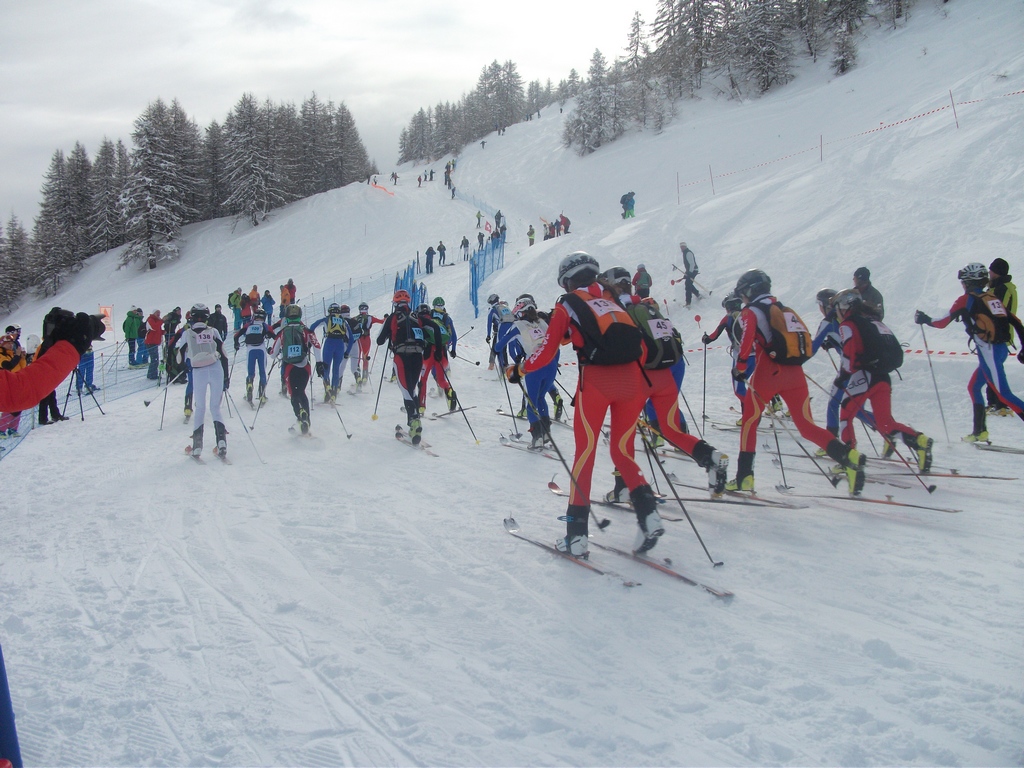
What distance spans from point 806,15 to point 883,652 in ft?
182

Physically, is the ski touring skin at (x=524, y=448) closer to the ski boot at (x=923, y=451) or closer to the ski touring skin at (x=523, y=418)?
the ski touring skin at (x=523, y=418)

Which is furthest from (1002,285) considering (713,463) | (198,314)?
(198,314)

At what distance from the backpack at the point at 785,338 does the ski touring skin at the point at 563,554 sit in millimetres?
2688

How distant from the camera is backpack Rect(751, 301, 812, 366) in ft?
18.3

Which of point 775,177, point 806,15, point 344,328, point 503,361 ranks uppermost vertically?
point 806,15

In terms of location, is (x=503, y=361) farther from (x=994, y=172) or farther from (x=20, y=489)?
(x=994, y=172)

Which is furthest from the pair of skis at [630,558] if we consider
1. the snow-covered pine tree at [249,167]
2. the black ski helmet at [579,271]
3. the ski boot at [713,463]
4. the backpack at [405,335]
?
the snow-covered pine tree at [249,167]

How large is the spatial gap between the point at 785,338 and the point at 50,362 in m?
5.35

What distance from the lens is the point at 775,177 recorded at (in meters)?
21.7

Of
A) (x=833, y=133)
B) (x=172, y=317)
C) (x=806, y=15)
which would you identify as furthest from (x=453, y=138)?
(x=172, y=317)

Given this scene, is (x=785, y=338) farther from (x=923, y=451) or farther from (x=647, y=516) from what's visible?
(x=647, y=516)

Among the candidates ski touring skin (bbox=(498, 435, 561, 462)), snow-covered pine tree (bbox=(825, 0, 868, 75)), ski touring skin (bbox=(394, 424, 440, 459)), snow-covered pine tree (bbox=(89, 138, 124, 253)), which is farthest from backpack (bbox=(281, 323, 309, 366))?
snow-covered pine tree (bbox=(89, 138, 124, 253))

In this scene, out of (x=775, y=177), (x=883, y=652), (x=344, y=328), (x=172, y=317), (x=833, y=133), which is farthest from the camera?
(x=833, y=133)

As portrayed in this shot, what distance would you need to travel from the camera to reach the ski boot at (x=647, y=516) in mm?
4391
